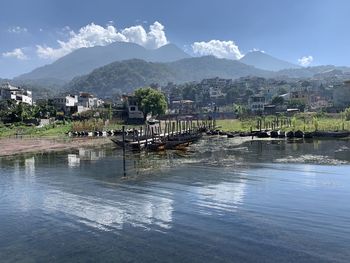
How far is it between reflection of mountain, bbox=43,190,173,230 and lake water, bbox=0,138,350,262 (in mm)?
52

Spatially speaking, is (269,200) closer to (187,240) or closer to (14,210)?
(187,240)

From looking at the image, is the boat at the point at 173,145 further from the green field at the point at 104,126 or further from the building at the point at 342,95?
the building at the point at 342,95

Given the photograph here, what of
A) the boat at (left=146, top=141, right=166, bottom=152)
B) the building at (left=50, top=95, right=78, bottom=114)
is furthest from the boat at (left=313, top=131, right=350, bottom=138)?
the building at (left=50, top=95, right=78, bottom=114)

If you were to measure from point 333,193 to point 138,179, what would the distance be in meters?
13.9

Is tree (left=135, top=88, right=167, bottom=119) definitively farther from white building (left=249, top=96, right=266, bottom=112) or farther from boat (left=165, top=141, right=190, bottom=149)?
boat (left=165, top=141, right=190, bottom=149)

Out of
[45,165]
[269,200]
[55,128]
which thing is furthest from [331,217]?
[55,128]

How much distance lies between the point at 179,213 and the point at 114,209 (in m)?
3.56

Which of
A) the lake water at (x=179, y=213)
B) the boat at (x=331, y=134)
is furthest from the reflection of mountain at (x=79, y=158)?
the boat at (x=331, y=134)

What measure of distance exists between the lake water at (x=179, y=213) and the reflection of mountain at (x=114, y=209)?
52 millimetres

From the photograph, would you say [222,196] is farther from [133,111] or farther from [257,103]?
[257,103]

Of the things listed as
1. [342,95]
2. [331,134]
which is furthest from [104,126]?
[342,95]

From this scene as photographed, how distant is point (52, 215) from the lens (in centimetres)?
2088

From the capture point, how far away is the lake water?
15.4 metres

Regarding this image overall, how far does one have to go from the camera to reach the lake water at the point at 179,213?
15.4 m
